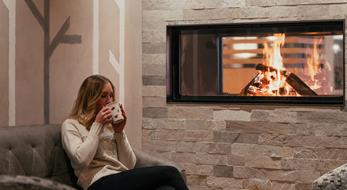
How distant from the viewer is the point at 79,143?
2.47 meters

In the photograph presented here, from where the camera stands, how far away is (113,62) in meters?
3.51

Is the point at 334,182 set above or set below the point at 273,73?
below

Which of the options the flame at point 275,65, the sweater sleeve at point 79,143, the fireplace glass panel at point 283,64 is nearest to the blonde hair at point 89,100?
the sweater sleeve at point 79,143

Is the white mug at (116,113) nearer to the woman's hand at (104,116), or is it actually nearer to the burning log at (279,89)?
the woman's hand at (104,116)

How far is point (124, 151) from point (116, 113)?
23cm

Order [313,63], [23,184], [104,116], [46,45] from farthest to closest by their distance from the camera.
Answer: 1. [313,63]
2. [46,45]
3. [104,116]
4. [23,184]

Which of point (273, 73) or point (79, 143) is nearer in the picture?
point (79, 143)

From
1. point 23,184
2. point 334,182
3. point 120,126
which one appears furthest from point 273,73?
point 23,184

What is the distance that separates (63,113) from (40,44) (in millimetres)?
457

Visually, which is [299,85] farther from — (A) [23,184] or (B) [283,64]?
(A) [23,184]

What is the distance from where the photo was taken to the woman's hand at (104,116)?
253 centimetres

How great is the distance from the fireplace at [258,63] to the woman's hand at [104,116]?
3.88 feet

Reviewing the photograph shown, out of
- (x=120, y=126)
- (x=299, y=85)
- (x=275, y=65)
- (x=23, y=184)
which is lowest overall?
(x=120, y=126)

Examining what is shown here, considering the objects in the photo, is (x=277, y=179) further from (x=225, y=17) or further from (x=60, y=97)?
(x=60, y=97)
